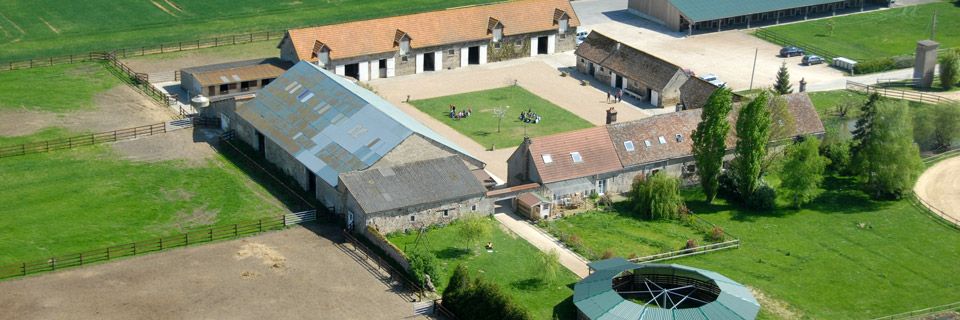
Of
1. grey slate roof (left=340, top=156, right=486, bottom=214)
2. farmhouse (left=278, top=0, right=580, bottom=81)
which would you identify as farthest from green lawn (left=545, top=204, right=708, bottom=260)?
farmhouse (left=278, top=0, right=580, bottom=81)

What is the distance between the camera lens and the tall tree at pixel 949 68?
12019cm

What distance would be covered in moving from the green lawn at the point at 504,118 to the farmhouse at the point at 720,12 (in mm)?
24013

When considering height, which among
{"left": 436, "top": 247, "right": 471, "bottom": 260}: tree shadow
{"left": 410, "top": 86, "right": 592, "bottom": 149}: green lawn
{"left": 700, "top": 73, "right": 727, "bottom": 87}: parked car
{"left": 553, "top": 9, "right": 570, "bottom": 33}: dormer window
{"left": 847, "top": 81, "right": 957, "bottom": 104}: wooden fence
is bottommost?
{"left": 436, "top": 247, "right": 471, "bottom": 260}: tree shadow

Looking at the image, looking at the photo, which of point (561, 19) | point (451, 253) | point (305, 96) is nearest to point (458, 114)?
point (305, 96)

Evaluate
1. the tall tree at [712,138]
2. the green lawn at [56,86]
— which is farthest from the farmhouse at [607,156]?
the green lawn at [56,86]

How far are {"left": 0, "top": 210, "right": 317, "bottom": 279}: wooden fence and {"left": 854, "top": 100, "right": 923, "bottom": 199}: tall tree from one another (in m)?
38.6

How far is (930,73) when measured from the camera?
122 metres

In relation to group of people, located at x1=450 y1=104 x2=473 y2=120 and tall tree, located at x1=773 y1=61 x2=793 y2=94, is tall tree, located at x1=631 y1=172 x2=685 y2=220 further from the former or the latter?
tall tree, located at x1=773 y1=61 x2=793 y2=94

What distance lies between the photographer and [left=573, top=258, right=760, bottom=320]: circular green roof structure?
72.7 metres

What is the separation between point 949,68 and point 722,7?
79.6 feet

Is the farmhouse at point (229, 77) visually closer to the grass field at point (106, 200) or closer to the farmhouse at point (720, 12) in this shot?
the grass field at point (106, 200)

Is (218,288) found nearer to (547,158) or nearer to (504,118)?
(547,158)

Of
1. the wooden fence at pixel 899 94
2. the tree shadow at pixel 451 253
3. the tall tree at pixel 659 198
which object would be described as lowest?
the tree shadow at pixel 451 253

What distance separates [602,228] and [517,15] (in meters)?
41.9
